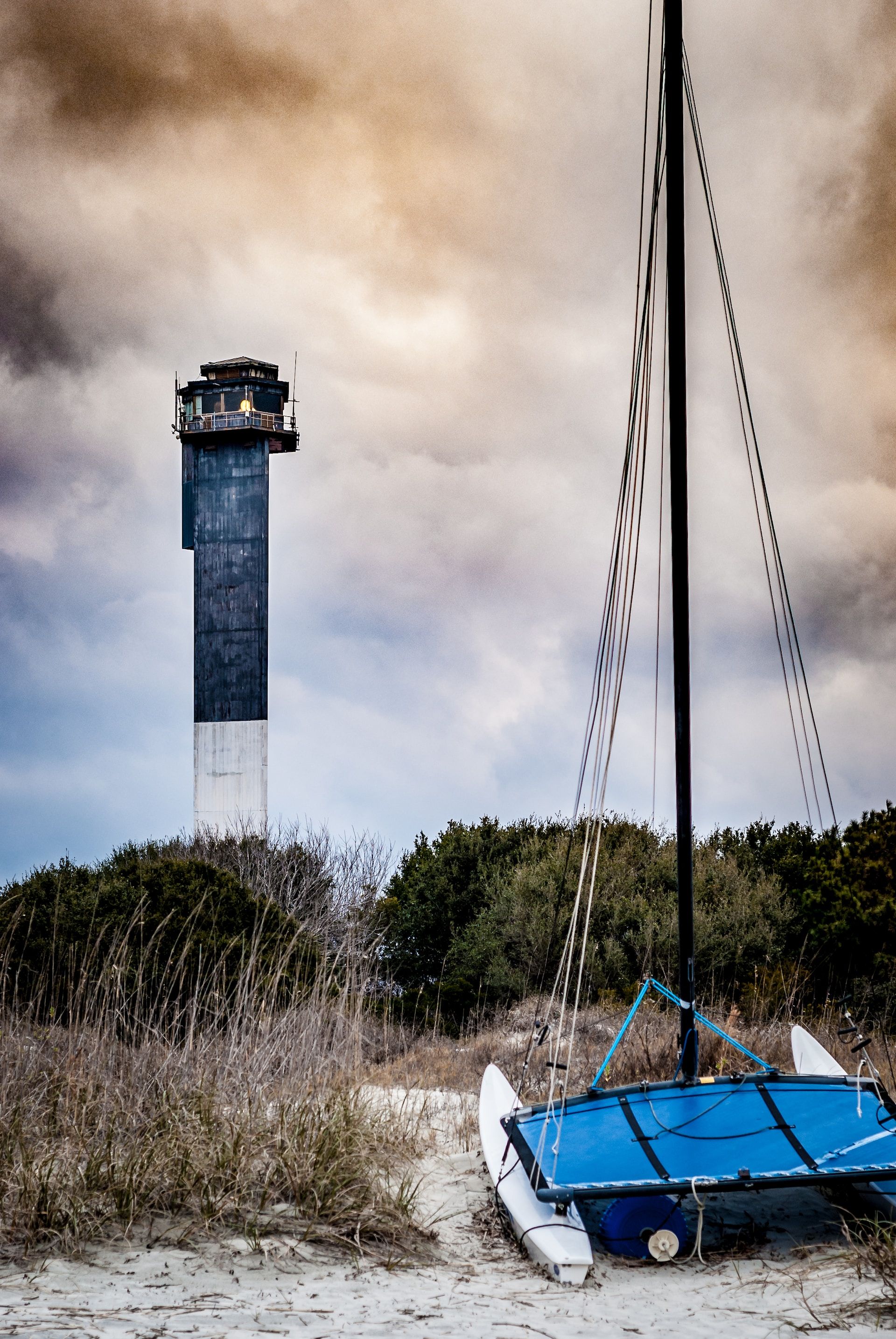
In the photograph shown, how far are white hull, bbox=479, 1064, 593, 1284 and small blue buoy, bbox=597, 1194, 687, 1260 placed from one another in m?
0.21

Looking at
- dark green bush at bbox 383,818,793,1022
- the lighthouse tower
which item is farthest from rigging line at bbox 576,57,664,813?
the lighthouse tower

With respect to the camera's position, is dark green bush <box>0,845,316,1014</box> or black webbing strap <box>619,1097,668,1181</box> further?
dark green bush <box>0,845,316,1014</box>

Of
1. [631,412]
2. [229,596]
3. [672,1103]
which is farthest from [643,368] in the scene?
[229,596]

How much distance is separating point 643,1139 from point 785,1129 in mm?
691

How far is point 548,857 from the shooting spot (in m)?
12.5

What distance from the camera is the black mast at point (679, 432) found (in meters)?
5.52

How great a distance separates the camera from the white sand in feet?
10.5

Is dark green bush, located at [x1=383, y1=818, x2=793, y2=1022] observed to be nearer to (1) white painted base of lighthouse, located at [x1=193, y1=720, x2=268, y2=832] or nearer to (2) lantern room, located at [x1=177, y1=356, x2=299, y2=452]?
(1) white painted base of lighthouse, located at [x1=193, y1=720, x2=268, y2=832]

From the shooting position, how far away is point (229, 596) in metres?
23.1

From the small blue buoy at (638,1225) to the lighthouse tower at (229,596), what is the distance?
62.4ft

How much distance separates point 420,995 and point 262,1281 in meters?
6.84

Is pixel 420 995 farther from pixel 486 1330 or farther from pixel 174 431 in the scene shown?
pixel 174 431

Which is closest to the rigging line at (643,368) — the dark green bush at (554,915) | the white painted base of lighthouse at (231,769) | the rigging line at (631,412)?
the rigging line at (631,412)

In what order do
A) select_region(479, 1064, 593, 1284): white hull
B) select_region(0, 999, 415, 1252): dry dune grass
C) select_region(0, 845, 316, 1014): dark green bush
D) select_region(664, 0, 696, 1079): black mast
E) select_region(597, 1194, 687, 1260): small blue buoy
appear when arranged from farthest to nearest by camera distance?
1. select_region(0, 845, 316, 1014): dark green bush
2. select_region(664, 0, 696, 1079): black mast
3. select_region(597, 1194, 687, 1260): small blue buoy
4. select_region(0, 999, 415, 1252): dry dune grass
5. select_region(479, 1064, 593, 1284): white hull
